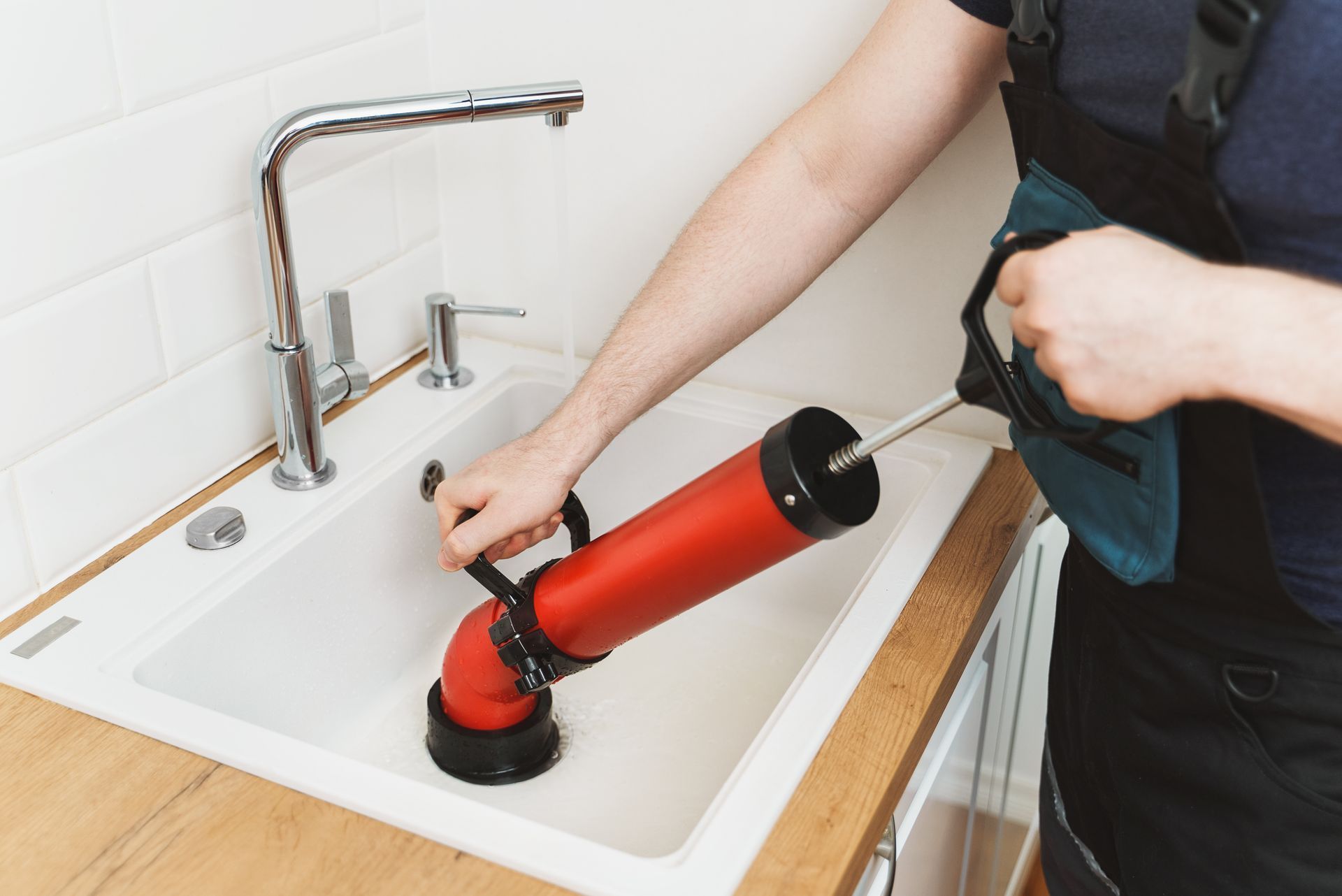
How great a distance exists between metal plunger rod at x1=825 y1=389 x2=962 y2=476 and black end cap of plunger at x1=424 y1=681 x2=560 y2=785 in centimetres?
44

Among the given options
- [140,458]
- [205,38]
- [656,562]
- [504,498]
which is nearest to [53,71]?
[205,38]

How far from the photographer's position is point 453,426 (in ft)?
4.22

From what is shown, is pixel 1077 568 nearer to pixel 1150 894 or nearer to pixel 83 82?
pixel 1150 894

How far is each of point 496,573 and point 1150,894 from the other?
1.86ft

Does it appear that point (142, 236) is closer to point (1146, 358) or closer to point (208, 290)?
point (208, 290)

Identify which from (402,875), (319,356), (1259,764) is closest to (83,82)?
(319,356)

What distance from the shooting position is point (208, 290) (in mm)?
1091

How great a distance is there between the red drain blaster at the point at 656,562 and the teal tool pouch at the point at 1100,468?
55 millimetres

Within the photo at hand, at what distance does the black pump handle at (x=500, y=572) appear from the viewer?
0.97 metres

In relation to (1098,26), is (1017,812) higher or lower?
lower

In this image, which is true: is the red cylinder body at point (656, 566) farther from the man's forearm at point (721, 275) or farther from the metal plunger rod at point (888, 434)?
the man's forearm at point (721, 275)

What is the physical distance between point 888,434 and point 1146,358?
0.53 ft

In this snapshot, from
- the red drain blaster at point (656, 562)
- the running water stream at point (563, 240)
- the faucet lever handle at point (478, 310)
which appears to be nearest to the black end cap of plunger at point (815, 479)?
the red drain blaster at point (656, 562)

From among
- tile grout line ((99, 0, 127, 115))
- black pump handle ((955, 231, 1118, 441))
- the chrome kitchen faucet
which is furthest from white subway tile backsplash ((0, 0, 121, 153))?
black pump handle ((955, 231, 1118, 441))
